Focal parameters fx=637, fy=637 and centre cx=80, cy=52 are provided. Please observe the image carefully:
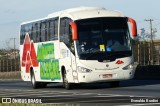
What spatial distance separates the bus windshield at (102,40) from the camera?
28.2 meters

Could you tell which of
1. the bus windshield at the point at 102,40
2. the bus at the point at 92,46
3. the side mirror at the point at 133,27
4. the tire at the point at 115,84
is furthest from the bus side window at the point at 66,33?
the tire at the point at 115,84

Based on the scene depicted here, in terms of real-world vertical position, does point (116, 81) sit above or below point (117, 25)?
below

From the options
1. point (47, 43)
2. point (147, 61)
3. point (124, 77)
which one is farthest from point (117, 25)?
point (147, 61)

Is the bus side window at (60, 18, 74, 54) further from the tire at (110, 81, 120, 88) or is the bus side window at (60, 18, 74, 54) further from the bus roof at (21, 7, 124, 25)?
the tire at (110, 81, 120, 88)

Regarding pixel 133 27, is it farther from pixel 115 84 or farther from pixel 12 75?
pixel 12 75

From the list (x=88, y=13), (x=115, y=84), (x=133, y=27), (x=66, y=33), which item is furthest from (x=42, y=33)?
(x=133, y=27)

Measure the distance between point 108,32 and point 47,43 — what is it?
5088 mm

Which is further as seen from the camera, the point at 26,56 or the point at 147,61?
the point at 147,61

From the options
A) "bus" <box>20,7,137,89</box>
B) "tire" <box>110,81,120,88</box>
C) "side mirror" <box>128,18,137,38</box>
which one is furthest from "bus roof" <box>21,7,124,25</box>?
"tire" <box>110,81,120,88</box>

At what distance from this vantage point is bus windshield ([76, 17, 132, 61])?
92.6 feet

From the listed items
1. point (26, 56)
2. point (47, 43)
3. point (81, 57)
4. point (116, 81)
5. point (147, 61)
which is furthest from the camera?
point (147, 61)

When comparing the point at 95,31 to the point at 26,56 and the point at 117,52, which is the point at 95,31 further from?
the point at 26,56

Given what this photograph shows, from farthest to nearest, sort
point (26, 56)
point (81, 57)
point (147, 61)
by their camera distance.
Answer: point (147, 61)
point (26, 56)
point (81, 57)

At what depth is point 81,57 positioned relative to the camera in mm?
28203
